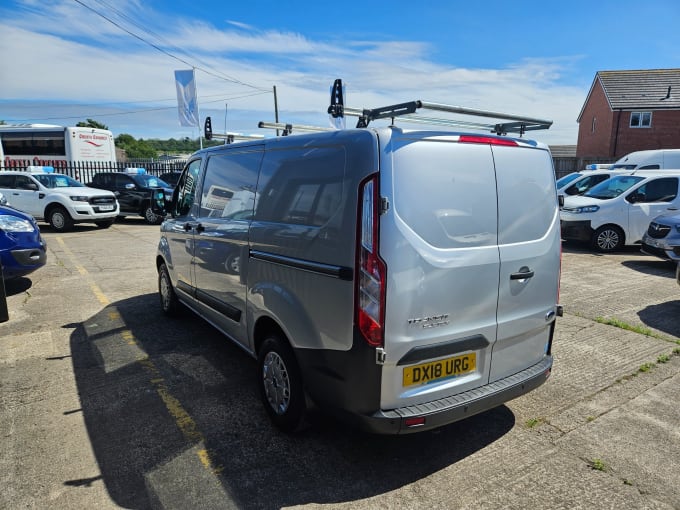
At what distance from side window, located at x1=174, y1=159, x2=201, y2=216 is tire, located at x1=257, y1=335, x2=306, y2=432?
7.08 feet

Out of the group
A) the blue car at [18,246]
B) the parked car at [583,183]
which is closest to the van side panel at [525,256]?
the blue car at [18,246]

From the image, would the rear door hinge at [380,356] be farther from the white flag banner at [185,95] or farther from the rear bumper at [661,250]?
the white flag banner at [185,95]

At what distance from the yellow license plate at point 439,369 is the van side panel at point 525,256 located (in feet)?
0.75

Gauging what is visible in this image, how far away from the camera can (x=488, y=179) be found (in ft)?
9.29

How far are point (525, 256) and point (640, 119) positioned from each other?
37.1 meters

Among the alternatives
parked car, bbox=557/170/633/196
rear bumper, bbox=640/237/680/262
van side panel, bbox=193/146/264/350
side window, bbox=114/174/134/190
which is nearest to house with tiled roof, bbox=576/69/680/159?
parked car, bbox=557/170/633/196

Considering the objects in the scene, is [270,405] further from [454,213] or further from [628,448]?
[628,448]

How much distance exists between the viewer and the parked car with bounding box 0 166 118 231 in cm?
1356

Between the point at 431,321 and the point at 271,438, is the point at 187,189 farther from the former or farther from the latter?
the point at 431,321

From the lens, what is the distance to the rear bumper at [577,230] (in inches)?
415

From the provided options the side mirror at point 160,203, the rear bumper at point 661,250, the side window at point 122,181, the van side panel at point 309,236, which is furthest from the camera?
the side window at point 122,181

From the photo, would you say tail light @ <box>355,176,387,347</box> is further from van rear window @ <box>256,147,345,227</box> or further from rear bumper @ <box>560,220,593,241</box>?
rear bumper @ <box>560,220,593,241</box>

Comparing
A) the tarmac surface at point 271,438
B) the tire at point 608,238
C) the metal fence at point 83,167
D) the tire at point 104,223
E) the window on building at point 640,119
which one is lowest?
the tarmac surface at point 271,438

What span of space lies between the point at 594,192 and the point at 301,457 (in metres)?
10.8
